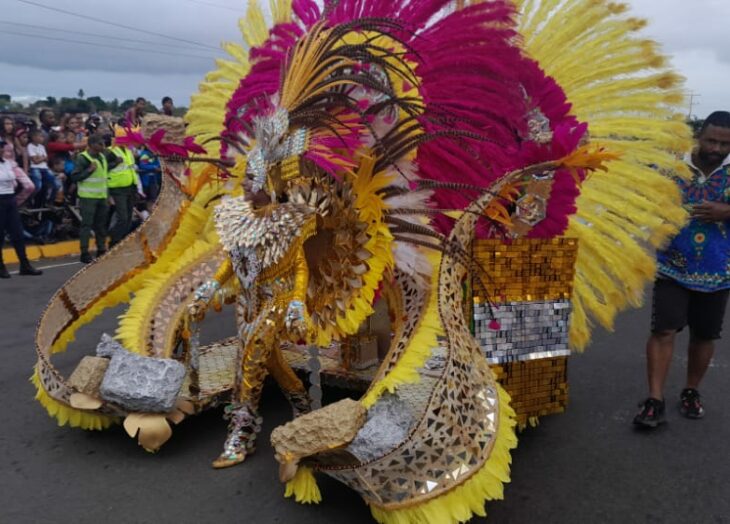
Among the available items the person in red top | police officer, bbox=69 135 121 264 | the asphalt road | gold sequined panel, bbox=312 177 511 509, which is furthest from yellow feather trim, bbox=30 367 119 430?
the person in red top

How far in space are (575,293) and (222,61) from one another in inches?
103

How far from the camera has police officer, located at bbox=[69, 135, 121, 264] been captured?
7.75m

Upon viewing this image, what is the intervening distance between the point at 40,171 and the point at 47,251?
1.10 meters

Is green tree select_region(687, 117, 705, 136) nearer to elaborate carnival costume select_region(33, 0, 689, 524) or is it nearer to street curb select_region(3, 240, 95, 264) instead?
elaborate carnival costume select_region(33, 0, 689, 524)

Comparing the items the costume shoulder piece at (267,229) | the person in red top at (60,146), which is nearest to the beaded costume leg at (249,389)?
the costume shoulder piece at (267,229)

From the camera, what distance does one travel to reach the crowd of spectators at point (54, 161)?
27.0 feet

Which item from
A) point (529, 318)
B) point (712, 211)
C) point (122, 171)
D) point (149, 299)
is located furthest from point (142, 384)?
point (122, 171)

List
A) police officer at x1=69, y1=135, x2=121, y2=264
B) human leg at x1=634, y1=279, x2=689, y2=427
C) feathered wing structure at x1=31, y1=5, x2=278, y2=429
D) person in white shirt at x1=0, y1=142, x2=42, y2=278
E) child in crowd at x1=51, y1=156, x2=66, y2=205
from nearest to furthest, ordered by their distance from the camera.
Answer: feathered wing structure at x1=31, y1=5, x2=278, y2=429 → human leg at x1=634, y1=279, x2=689, y2=427 → person in white shirt at x1=0, y1=142, x2=42, y2=278 → police officer at x1=69, y1=135, x2=121, y2=264 → child in crowd at x1=51, y1=156, x2=66, y2=205

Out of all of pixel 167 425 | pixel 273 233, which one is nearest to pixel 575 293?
pixel 273 233

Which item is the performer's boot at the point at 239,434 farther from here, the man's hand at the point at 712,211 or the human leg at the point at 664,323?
the man's hand at the point at 712,211

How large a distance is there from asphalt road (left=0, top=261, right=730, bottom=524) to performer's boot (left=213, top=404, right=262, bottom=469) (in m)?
0.05

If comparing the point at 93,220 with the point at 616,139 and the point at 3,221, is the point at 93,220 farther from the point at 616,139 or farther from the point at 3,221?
the point at 616,139

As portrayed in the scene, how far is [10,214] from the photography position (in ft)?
23.8

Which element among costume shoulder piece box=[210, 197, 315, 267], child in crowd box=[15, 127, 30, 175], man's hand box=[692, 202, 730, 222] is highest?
child in crowd box=[15, 127, 30, 175]
